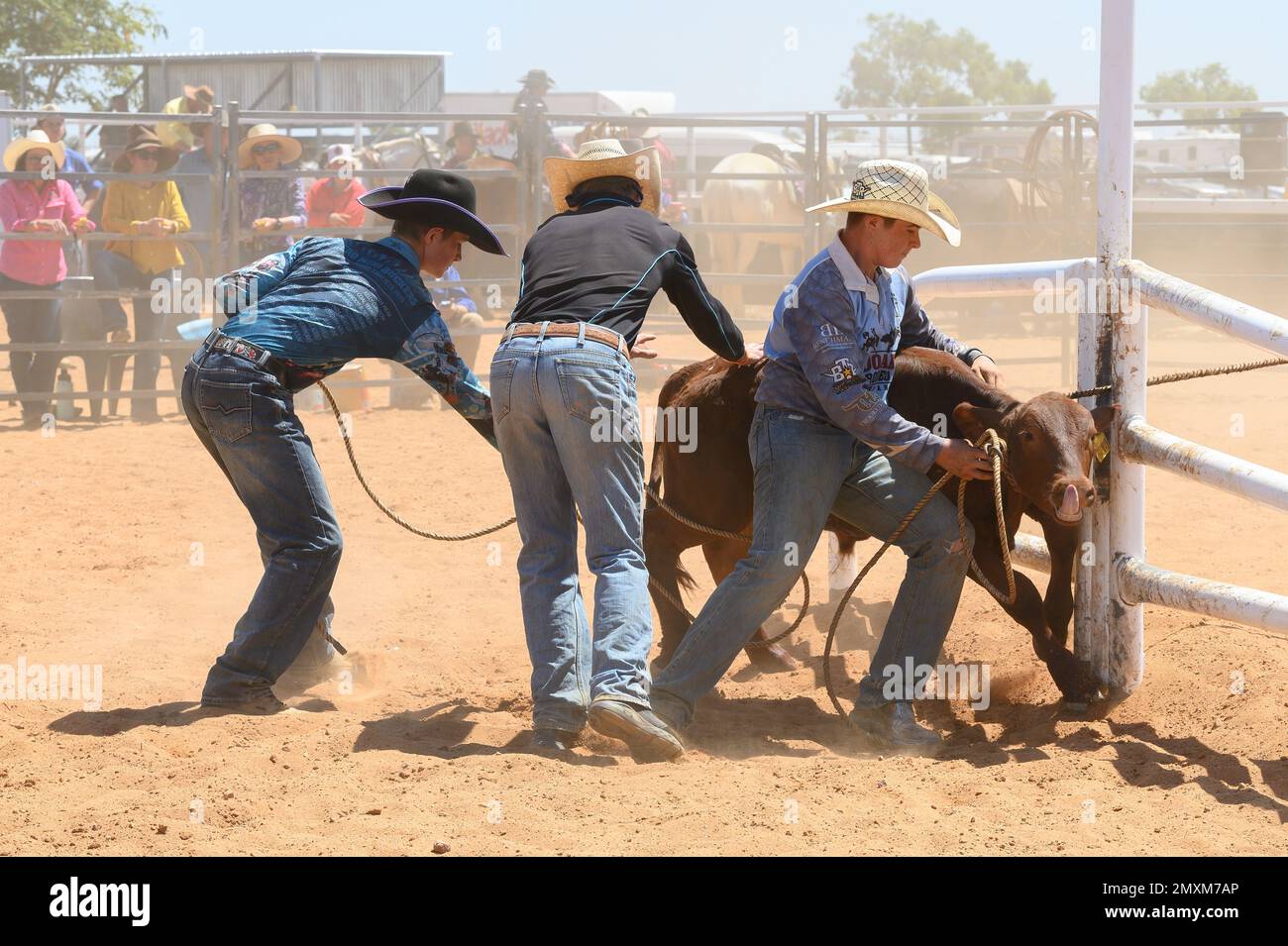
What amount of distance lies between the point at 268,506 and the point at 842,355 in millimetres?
1810

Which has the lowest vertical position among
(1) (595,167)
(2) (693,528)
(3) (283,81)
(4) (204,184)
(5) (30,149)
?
(2) (693,528)

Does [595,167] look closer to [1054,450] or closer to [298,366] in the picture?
[298,366]

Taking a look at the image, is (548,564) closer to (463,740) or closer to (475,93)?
(463,740)

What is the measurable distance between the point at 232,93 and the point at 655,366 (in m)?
13.3

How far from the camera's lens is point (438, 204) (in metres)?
4.36

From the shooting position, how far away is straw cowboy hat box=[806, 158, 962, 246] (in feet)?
13.3

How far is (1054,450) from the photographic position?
407cm

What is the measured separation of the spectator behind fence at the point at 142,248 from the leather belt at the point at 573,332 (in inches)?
308

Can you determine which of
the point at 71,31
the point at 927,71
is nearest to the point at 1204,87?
the point at 927,71

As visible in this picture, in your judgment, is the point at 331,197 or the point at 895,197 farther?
the point at 331,197

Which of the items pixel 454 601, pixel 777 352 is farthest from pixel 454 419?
pixel 777 352

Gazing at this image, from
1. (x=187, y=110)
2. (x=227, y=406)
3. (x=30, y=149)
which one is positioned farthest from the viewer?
(x=187, y=110)

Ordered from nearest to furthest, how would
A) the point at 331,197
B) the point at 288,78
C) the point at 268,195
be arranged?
the point at 331,197
the point at 268,195
the point at 288,78

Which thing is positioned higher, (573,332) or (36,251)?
(36,251)
